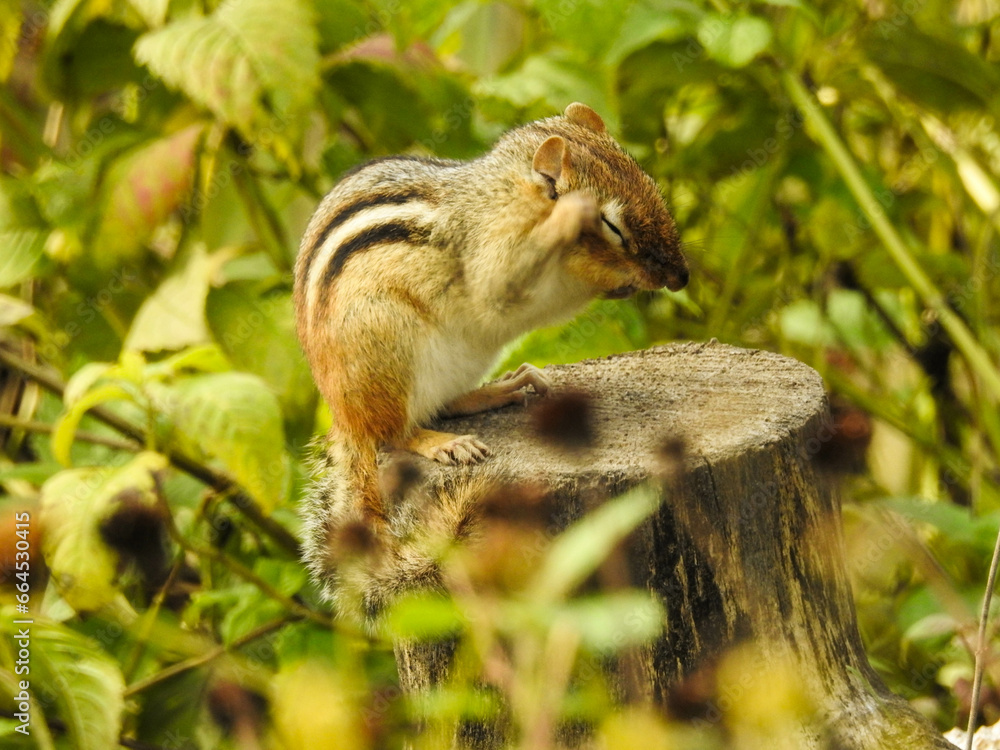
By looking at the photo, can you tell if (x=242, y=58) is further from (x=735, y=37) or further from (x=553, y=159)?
(x=735, y=37)

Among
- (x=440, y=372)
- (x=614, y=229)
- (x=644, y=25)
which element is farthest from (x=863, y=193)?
(x=440, y=372)

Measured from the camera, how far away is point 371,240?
6.64ft

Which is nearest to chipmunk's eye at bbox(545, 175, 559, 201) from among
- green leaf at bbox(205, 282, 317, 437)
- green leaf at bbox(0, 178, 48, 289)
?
green leaf at bbox(205, 282, 317, 437)

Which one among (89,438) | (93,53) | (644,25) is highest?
(644,25)

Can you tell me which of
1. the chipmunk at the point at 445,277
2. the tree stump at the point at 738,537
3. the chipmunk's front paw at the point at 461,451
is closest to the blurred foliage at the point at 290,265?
the tree stump at the point at 738,537

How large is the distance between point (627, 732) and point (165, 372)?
1474mm

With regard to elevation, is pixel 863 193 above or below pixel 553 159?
below

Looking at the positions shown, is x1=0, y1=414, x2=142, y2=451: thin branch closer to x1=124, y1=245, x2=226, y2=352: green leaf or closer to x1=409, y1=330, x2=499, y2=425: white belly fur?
x1=124, y1=245, x2=226, y2=352: green leaf

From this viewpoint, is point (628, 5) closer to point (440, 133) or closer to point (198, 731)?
point (440, 133)

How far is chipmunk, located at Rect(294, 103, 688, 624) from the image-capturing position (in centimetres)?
196

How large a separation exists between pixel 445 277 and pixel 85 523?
0.79 m

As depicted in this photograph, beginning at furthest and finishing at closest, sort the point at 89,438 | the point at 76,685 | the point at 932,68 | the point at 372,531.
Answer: the point at 932,68 → the point at 89,438 → the point at 76,685 → the point at 372,531

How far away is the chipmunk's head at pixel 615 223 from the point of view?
2057 millimetres

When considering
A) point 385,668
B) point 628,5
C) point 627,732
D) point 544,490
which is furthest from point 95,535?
point 628,5
